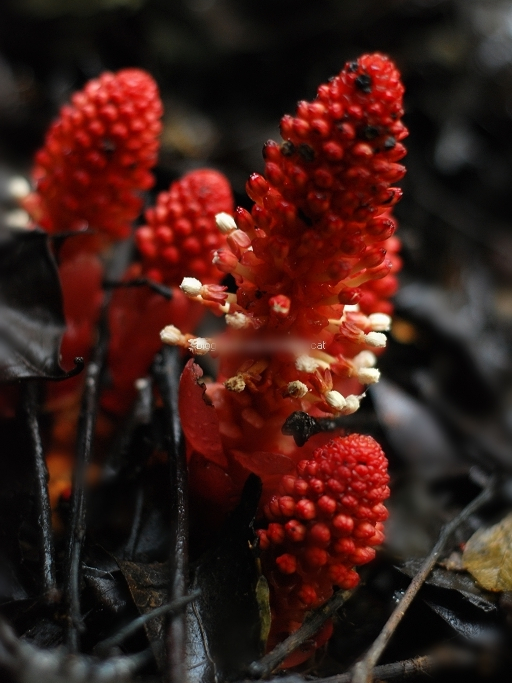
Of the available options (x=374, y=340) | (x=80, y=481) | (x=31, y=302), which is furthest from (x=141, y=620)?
(x=31, y=302)

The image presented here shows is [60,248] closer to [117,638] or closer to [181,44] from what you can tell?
[117,638]

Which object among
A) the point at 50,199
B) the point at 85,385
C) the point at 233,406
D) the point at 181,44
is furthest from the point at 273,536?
the point at 181,44

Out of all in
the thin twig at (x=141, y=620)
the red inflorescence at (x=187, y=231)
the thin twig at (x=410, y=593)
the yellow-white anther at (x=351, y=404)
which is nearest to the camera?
the thin twig at (x=141, y=620)

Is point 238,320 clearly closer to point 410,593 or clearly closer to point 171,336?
point 171,336

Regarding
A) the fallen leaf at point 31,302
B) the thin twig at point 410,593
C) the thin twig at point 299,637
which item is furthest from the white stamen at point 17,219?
the thin twig at point 410,593

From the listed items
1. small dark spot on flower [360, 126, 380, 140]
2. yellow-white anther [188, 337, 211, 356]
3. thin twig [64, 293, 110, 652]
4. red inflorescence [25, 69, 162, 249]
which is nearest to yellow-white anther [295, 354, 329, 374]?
yellow-white anther [188, 337, 211, 356]

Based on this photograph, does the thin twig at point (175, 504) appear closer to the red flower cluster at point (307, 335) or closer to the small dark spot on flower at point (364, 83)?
the red flower cluster at point (307, 335)
